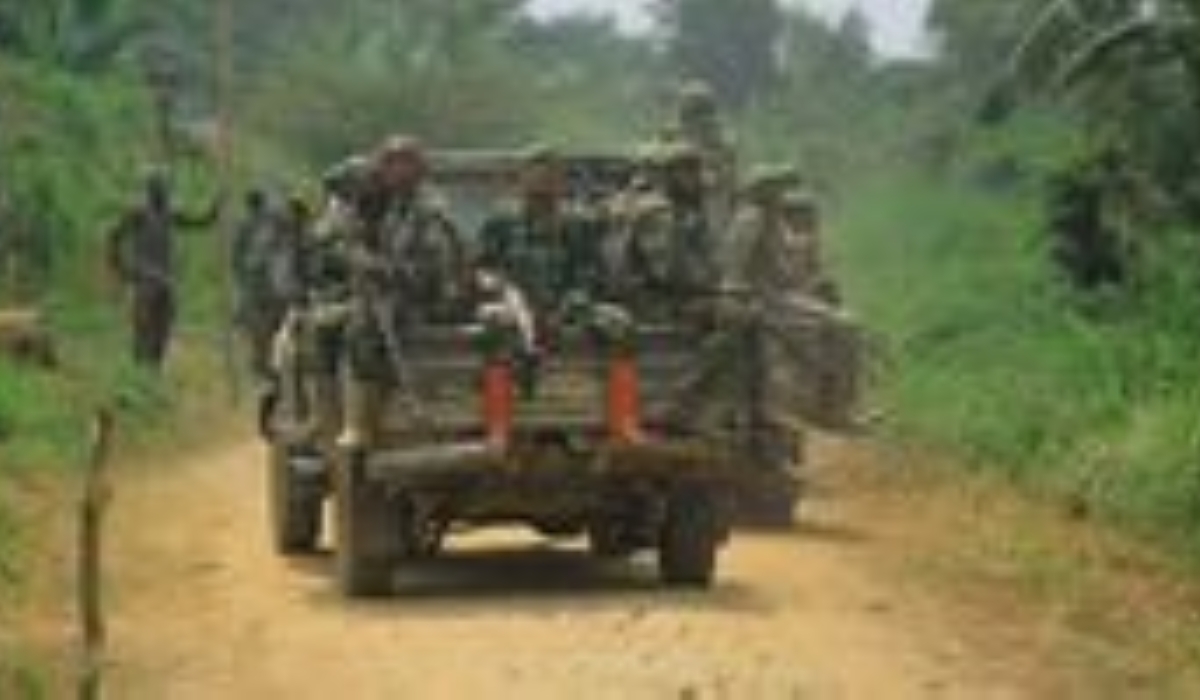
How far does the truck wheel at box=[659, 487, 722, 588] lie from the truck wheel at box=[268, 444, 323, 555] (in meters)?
2.11

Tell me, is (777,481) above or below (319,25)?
below

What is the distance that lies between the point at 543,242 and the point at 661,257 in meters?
0.55

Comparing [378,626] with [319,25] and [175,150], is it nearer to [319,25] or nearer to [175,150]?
[175,150]

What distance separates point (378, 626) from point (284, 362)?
8.22ft

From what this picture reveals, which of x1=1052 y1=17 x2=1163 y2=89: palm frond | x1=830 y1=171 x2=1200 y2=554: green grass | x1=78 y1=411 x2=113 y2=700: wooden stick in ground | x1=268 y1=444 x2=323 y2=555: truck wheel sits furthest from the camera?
x1=1052 y1=17 x2=1163 y2=89: palm frond

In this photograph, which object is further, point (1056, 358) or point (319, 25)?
point (319, 25)

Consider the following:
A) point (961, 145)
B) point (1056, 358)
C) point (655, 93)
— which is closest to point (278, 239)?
point (1056, 358)

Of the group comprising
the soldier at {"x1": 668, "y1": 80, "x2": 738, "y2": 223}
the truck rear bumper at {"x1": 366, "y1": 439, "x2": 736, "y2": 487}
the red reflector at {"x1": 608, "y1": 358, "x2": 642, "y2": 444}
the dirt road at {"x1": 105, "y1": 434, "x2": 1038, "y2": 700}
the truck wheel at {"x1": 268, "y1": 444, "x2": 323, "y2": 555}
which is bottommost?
the dirt road at {"x1": 105, "y1": 434, "x2": 1038, "y2": 700}

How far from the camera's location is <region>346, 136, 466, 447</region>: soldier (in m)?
14.6

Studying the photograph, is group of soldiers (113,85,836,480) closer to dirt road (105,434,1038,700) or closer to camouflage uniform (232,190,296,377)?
dirt road (105,434,1038,700)

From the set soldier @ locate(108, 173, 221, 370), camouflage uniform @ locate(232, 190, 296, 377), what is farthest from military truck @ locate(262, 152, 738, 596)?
soldier @ locate(108, 173, 221, 370)

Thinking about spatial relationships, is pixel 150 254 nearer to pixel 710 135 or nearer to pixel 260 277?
pixel 260 277

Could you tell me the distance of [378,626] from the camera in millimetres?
13984

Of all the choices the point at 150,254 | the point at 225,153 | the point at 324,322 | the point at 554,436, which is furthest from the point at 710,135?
the point at 225,153
